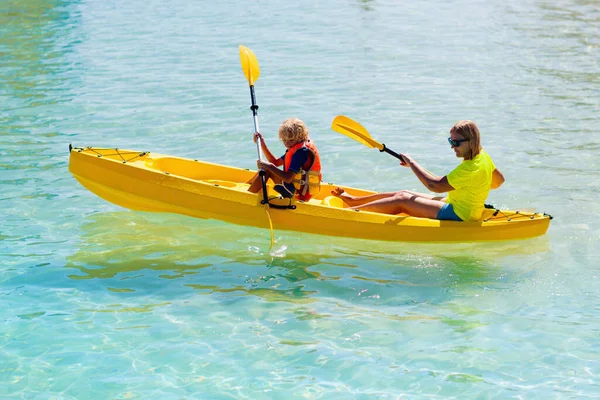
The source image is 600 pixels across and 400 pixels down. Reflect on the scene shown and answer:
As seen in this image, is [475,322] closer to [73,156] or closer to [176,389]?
[176,389]

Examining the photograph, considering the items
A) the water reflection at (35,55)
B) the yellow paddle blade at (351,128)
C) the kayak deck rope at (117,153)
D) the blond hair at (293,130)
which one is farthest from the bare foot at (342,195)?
the water reflection at (35,55)

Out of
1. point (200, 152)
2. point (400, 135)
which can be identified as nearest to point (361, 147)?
point (400, 135)

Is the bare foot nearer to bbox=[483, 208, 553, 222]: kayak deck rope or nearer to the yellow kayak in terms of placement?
the yellow kayak

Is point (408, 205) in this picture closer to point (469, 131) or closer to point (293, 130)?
point (469, 131)

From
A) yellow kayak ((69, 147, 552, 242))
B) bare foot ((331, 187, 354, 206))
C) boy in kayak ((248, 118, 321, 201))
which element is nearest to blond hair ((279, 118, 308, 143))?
boy in kayak ((248, 118, 321, 201))

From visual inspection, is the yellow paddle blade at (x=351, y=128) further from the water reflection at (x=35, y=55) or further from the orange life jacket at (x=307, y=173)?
the water reflection at (x=35, y=55)

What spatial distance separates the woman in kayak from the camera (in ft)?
22.0

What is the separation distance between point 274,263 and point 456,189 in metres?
1.70

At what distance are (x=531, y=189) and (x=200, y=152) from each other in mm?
4012

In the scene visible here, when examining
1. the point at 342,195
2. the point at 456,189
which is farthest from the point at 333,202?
the point at 456,189

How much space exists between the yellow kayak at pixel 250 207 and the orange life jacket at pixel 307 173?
18 centimetres

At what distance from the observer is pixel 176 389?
5098 millimetres

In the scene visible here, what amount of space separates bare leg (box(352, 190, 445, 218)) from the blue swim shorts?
0.11 feet

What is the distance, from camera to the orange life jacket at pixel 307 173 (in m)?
7.22
